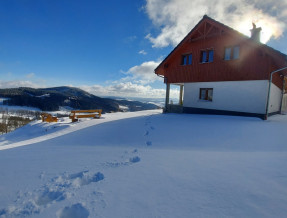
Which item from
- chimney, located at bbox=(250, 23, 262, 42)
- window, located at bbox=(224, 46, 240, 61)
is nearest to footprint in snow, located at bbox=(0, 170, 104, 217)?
window, located at bbox=(224, 46, 240, 61)

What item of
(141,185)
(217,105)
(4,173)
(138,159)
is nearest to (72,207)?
(141,185)

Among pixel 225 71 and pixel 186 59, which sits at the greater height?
pixel 186 59

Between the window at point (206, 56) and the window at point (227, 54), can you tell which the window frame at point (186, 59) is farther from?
the window at point (227, 54)

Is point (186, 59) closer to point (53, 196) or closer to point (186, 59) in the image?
point (186, 59)

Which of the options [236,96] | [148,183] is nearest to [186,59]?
[236,96]

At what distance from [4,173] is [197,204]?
3.91m

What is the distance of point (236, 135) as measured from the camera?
18.9 feet

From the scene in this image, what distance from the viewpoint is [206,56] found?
11680mm

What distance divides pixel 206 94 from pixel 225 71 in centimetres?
219

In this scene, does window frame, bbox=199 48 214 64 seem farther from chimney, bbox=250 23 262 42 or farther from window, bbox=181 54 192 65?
chimney, bbox=250 23 262 42

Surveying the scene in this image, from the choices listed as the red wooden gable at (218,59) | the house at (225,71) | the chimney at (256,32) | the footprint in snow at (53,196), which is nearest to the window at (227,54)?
the house at (225,71)

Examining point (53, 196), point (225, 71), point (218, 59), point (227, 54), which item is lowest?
point (53, 196)

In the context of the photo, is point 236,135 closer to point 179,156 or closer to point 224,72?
point 179,156

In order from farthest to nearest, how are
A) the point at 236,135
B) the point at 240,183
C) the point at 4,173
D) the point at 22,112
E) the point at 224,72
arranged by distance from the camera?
the point at 22,112 < the point at 224,72 < the point at 236,135 < the point at 4,173 < the point at 240,183
